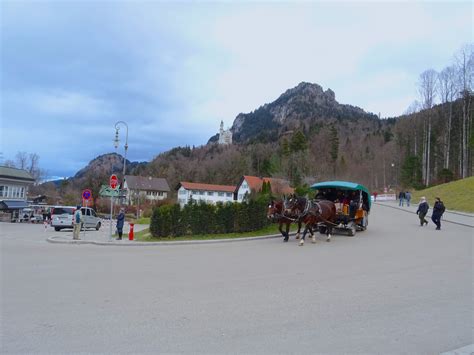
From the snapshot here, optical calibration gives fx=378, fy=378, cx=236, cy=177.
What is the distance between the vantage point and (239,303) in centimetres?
715

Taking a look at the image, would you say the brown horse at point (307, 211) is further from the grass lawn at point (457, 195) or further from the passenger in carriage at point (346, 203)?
the grass lawn at point (457, 195)

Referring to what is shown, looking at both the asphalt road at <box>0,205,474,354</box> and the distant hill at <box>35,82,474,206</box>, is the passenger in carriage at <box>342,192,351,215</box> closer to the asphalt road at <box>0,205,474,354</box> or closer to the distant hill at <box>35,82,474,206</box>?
the asphalt road at <box>0,205,474,354</box>

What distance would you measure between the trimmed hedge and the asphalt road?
6.71 metres

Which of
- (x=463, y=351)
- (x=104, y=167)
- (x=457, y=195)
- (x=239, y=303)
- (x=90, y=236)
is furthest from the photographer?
(x=104, y=167)

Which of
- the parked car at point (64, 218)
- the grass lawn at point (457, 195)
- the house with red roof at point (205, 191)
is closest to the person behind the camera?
the parked car at point (64, 218)

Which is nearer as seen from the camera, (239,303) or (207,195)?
(239,303)

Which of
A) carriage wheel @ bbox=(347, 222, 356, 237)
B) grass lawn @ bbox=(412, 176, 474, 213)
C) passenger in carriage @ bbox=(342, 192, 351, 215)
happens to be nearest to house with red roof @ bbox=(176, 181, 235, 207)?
grass lawn @ bbox=(412, 176, 474, 213)

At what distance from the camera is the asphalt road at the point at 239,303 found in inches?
205

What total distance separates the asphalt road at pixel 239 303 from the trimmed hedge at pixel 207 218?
6710mm

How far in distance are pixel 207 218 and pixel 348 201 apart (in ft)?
25.5

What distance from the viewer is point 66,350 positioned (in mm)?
4852

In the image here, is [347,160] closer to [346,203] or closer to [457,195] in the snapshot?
[457,195]

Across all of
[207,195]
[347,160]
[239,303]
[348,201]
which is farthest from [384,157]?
[239,303]

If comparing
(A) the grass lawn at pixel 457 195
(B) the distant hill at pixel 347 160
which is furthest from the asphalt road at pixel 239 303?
(B) the distant hill at pixel 347 160
